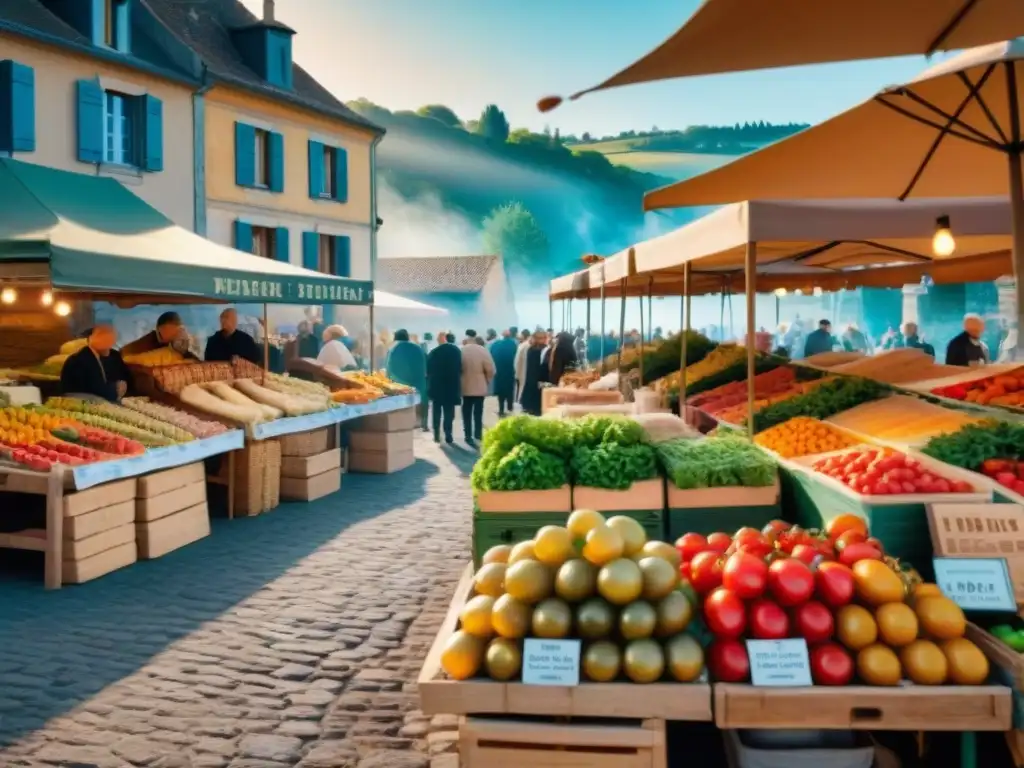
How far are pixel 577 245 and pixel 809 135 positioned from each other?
128269mm

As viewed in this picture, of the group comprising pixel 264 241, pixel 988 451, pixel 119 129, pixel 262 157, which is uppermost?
pixel 262 157

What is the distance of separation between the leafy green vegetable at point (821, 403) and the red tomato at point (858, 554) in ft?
11.4

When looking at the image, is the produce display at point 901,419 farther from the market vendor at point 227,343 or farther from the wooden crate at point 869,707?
the market vendor at point 227,343

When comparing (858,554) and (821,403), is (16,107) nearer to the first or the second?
(821,403)

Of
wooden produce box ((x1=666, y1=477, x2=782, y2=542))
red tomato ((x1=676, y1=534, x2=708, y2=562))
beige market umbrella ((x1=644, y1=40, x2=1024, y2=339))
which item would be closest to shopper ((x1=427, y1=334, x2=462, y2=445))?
beige market umbrella ((x1=644, y1=40, x2=1024, y2=339))

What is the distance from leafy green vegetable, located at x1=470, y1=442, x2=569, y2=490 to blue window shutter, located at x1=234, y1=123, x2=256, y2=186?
2055 cm

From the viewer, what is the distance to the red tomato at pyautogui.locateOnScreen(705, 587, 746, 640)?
3521 mm

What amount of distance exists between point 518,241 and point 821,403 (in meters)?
109

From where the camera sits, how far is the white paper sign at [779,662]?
3.42 meters

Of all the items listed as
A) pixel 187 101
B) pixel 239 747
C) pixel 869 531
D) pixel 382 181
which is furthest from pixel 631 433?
pixel 382 181

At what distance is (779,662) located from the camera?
3451 mm

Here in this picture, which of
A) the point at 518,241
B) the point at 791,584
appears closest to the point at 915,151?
the point at 791,584

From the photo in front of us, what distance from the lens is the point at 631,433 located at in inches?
225

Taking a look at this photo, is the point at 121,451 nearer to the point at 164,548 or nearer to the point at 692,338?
the point at 164,548
